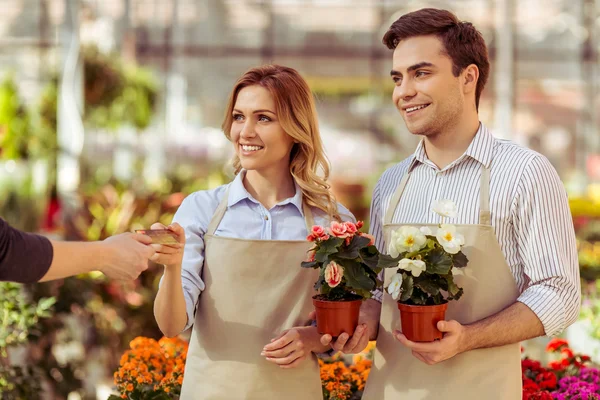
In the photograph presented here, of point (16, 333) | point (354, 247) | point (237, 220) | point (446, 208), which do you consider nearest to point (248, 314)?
point (237, 220)

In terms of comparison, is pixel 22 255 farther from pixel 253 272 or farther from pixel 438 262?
pixel 438 262

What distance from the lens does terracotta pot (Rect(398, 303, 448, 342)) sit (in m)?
1.65

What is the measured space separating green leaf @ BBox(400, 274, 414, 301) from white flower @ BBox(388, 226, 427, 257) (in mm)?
56

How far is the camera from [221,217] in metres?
1.98

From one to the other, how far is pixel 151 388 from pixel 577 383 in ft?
4.27

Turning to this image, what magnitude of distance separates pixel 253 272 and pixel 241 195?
0.21 meters

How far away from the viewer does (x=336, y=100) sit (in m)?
11.8

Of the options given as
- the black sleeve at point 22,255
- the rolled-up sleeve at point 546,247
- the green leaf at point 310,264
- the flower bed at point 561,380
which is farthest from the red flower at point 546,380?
the black sleeve at point 22,255

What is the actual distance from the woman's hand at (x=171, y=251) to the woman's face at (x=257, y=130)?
0.30 meters

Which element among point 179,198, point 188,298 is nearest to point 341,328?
point 188,298

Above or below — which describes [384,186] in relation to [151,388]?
above

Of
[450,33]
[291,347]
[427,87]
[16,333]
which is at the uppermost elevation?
[450,33]

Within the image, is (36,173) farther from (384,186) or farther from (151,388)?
(384,186)

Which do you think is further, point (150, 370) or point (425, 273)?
point (150, 370)
